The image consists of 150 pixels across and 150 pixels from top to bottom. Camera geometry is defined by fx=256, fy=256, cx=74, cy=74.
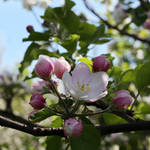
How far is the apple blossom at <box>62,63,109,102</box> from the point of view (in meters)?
0.94

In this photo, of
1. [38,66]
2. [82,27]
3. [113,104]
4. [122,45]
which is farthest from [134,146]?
[122,45]

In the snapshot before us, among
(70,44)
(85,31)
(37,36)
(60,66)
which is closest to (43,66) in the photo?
(60,66)

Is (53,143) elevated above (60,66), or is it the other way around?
(60,66)

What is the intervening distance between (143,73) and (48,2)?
1.85 metres

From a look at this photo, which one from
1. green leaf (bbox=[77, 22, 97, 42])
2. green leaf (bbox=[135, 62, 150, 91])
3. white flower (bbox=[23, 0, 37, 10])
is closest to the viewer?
green leaf (bbox=[135, 62, 150, 91])

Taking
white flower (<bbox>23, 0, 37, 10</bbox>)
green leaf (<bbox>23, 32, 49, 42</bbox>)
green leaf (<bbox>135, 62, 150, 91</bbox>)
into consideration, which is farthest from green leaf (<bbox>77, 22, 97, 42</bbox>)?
white flower (<bbox>23, 0, 37, 10</bbox>)

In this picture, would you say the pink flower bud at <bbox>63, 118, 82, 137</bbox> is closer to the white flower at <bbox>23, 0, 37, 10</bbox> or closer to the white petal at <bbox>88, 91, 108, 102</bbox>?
the white petal at <bbox>88, 91, 108, 102</bbox>

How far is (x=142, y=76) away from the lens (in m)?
1.12

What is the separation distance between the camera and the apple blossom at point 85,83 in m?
0.94

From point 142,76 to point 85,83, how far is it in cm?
26

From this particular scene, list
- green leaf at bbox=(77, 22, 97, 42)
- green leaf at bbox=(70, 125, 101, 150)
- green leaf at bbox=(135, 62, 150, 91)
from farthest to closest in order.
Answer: green leaf at bbox=(77, 22, 97, 42) < green leaf at bbox=(135, 62, 150, 91) < green leaf at bbox=(70, 125, 101, 150)

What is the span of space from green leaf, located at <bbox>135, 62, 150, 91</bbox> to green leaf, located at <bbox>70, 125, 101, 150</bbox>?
0.33 metres

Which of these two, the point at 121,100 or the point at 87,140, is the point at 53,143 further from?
the point at 121,100

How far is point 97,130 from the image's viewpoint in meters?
0.96
